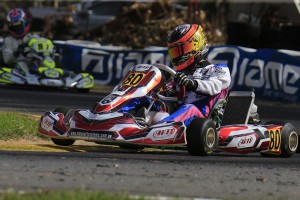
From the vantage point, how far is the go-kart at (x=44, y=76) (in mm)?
19188

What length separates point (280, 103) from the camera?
17906 mm

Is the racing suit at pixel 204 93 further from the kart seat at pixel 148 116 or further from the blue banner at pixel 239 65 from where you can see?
the blue banner at pixel 239 65

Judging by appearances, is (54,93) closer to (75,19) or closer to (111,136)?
(111,136)

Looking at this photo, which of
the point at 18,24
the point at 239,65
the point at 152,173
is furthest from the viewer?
the point at 18,24

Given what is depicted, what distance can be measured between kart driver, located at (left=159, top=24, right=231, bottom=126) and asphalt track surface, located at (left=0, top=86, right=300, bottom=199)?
0.46 metres

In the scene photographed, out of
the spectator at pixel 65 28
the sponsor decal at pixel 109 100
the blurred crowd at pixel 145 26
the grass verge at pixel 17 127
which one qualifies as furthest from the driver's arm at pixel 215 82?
the spectator at pixel 65 28

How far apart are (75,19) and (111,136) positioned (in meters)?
22.2

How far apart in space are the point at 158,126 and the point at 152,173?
→ 64.8 inches

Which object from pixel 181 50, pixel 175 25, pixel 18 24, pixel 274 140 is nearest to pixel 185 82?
pixel 181 50

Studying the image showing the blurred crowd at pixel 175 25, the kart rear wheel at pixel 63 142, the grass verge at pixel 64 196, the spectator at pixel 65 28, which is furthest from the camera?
the spectator at pixel 65 28

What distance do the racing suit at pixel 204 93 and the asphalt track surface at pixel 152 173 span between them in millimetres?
421

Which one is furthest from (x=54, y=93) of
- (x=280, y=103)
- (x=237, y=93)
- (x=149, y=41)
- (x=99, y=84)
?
(x=237, y=93)

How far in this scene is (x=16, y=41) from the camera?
20.2 meters

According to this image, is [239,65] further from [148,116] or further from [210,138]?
[210,138]
